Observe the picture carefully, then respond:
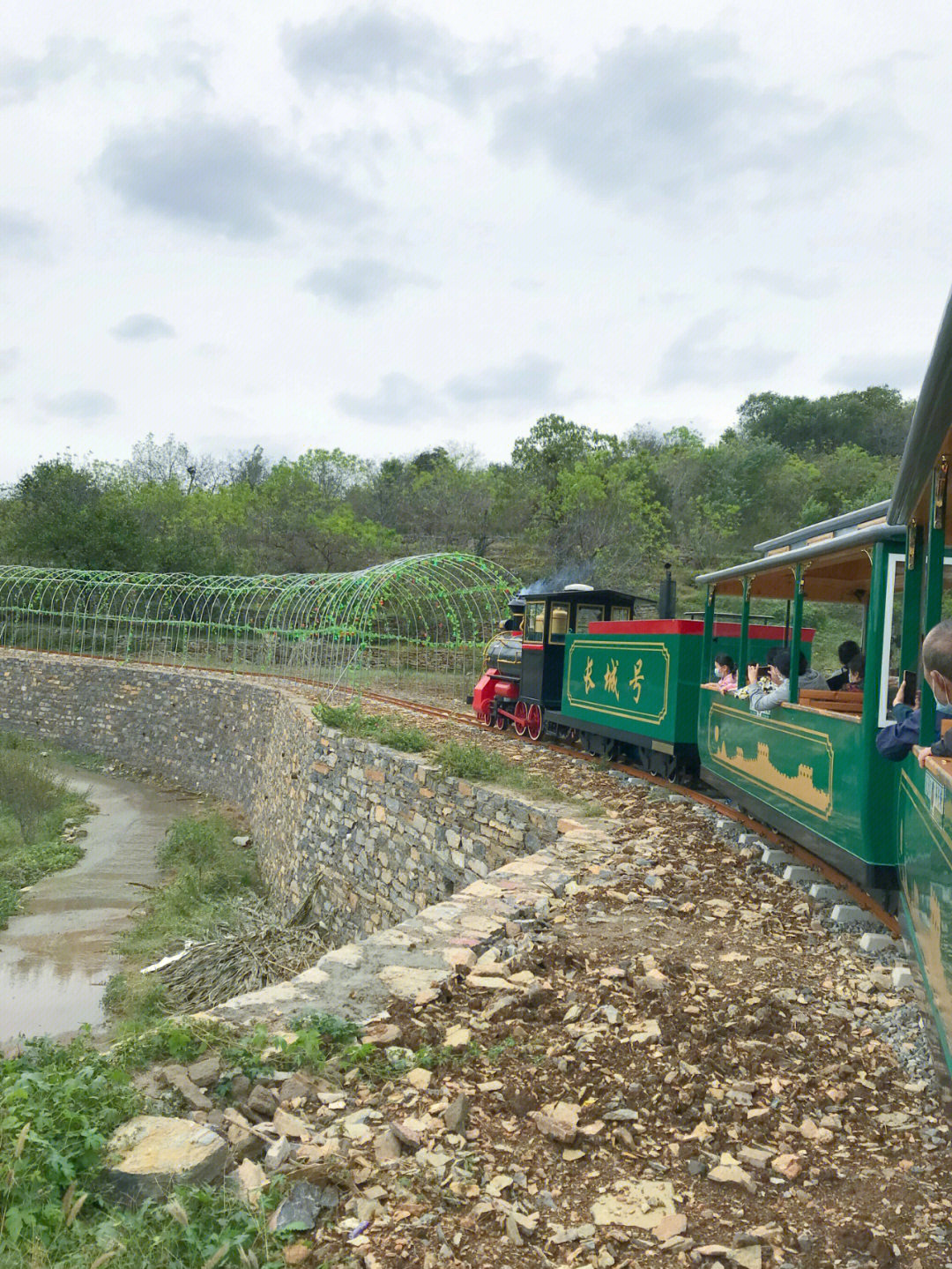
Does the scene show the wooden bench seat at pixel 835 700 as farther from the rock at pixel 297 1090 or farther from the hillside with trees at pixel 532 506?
the hillside with trees at pixel 532 506

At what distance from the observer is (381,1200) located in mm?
3312

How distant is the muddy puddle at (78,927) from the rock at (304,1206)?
24.1 ft

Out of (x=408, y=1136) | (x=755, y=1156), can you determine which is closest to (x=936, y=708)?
(x=755, y=1156)

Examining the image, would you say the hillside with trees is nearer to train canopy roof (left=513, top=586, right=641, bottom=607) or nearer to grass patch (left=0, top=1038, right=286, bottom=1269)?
train canopy roof (left=513, top=586, right=641, bottom=607)

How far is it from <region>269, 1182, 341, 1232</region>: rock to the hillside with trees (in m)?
31.5

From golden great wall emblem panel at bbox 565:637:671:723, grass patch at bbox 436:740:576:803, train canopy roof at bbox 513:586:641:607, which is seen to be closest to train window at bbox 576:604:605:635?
train canopy roof at bbox 513:586:641:607

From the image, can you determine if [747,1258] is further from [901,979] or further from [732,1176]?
[901,979]

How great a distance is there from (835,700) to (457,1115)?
4667 mm

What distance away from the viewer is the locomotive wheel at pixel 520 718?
16266 mm

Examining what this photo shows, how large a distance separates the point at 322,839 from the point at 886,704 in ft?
30.9

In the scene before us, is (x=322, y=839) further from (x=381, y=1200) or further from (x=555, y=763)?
(x=381, y=1200)

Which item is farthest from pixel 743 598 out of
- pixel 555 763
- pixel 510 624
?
pixel 510 624

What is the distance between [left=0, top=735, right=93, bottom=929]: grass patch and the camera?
51.3 feet

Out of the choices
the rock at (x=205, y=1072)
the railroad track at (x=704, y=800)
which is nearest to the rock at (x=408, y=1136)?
the rock at (x=205, y=1072)
